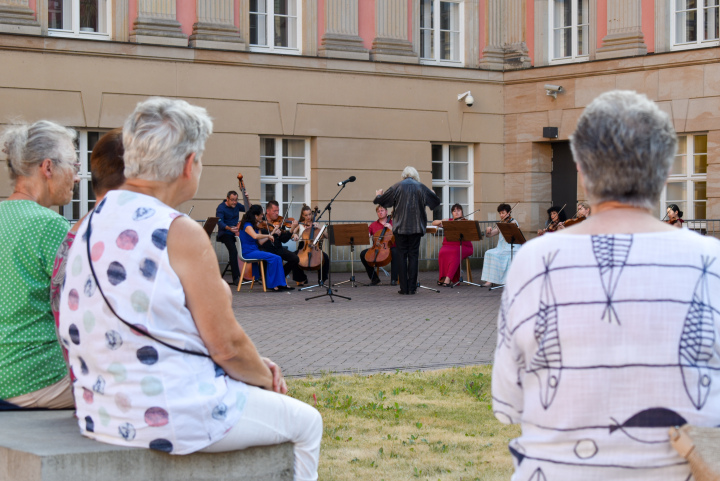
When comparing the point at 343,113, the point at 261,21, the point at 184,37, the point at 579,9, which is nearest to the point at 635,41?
the point at 579,9

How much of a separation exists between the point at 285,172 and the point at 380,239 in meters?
3.97

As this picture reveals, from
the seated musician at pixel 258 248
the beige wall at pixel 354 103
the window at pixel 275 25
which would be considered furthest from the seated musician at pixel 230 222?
the window at pixel 275 25

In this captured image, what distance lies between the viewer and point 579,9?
70.9 feet

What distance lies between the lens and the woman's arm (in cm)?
305

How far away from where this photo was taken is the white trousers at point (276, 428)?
3195 millimetres

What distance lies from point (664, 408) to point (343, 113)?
18472mm

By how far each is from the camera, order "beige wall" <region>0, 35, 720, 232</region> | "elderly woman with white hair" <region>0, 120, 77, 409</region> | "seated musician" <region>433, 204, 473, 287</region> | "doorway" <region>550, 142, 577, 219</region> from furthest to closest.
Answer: "doorway" <region>550, 142, 577, 219</region>, "beige wall" <region>0, 35, 720, 232</region>, "seated musician" <region>433, 204, 473, 287</region>, "elderly woman with white hair" <region>0, 120, 77, 409</region>

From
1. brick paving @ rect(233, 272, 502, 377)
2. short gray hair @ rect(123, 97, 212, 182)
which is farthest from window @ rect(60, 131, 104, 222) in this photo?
short gray hair @ rect(123, 97, 212, 182)

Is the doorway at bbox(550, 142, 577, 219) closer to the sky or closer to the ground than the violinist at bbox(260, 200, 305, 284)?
closer to the sky

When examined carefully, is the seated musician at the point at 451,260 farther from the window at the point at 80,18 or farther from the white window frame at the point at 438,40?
the window at the point at 80,18

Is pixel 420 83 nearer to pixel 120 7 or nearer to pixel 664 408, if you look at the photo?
pixel 120 7

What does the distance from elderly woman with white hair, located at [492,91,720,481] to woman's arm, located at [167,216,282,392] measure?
1.01 m

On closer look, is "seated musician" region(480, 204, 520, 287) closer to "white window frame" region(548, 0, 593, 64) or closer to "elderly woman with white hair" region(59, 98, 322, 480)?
"white window frame" region(548, 0, 593, 64)

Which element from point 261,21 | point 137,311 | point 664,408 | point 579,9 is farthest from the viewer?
point 579,9
